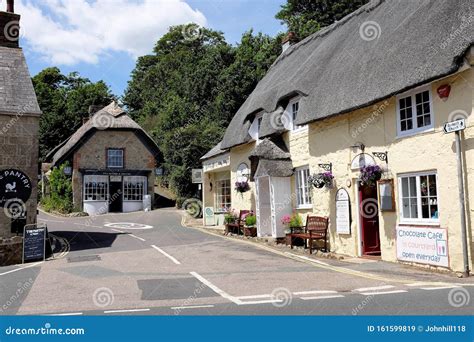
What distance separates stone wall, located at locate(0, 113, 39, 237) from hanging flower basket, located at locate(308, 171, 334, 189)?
9759 millimetres

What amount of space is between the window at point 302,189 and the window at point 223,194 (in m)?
8.87

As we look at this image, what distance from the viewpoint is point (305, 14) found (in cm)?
4353

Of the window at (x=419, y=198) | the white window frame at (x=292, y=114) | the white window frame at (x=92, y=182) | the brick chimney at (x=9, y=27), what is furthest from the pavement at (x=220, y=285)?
the white window frame at (x=92, y=182)

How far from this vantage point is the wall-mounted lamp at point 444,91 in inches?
410

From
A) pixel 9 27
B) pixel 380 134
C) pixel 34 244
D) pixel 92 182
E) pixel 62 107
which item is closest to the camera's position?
pixel 380 134

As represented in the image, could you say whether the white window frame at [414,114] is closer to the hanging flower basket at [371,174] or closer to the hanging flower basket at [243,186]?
the hanging flower basket at [371,174]

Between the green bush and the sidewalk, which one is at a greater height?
the green bush

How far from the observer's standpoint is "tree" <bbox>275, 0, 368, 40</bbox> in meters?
41.3

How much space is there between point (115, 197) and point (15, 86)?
2021cm

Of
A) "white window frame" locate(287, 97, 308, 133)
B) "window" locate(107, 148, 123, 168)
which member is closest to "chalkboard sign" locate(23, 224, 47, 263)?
"white window frame" locate(287, 97, 308, 133)

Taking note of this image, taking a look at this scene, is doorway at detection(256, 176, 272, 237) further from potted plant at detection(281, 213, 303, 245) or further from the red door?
the red door

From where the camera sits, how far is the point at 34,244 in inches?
578

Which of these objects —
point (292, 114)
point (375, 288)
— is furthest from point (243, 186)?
point (375, 288)

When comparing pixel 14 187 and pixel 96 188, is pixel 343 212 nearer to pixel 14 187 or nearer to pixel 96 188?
pixel 14 187
